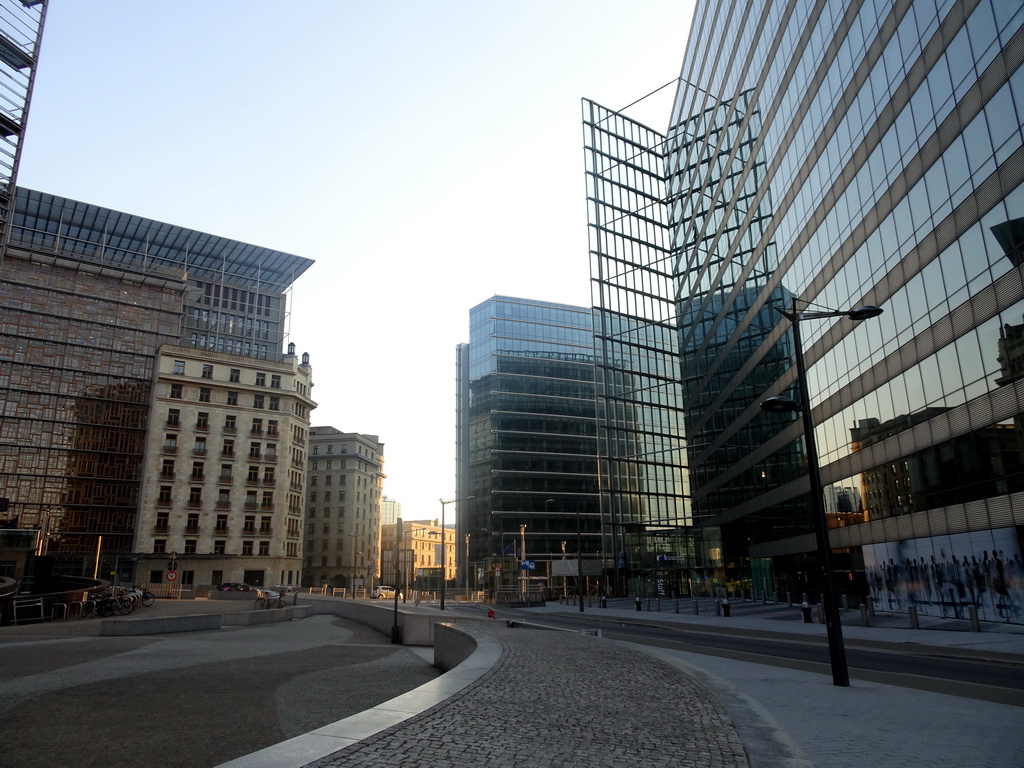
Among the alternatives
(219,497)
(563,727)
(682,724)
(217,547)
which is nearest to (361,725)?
(563,727)

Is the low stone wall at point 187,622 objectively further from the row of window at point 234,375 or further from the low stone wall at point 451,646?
the row of window at point 234,375

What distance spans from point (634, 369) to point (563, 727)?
74.2m

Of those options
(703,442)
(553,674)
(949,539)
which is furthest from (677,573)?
(553,674)

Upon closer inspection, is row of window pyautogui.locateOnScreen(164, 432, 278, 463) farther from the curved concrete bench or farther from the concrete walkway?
the curved concrete bench

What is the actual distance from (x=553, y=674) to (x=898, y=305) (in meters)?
26.3

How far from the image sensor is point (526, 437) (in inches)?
4104

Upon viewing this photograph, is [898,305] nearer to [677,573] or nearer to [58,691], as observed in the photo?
[58,691]

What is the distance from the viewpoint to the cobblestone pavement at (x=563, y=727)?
648 centimetres

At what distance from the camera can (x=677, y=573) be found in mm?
74688

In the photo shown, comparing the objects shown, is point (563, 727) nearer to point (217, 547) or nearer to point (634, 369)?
point (634, 369)

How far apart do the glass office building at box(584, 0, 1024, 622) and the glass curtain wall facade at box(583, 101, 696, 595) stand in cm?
1658

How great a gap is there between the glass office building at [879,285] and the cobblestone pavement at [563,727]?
1037cm

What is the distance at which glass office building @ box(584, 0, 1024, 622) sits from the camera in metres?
24.6

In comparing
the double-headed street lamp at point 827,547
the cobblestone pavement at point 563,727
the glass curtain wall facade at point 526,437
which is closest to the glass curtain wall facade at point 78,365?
the glass curtain wall facade at point 526,437
